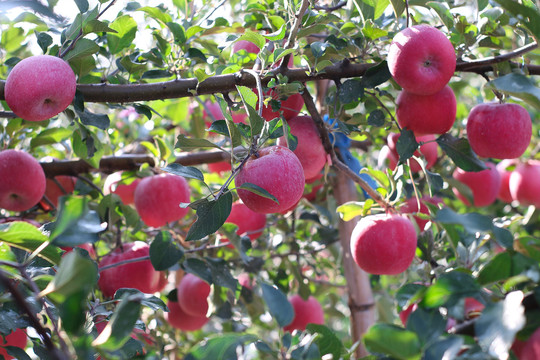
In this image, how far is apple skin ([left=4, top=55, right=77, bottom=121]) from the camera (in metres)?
0.84

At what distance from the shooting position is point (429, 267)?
1.05 meters

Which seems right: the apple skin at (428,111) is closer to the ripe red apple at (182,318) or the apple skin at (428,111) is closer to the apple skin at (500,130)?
the apple skin at (500,130)

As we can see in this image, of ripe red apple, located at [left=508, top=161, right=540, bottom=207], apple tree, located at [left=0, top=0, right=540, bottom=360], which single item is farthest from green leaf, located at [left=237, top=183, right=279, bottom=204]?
ripe red apple, located at [left=508, top=161, right=540, bottom=207]

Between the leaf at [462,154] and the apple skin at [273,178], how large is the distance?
0.39m

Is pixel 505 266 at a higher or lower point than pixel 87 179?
higher

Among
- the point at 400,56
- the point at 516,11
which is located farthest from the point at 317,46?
the point at 516,11

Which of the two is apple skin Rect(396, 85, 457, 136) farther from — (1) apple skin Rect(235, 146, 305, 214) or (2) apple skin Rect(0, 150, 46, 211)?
(2) apple skin Rect(0, 150, 46, 211)

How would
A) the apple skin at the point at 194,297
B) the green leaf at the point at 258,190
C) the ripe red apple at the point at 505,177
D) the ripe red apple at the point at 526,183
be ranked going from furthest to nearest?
the ripe red apple at the point at 505,177
the ripe red apple at the point at 526,183
the apple skin at the point at 194,297
the green leaf at the point at 258,190

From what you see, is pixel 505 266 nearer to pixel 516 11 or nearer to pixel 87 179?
pixel 516 11

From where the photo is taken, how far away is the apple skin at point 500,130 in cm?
101

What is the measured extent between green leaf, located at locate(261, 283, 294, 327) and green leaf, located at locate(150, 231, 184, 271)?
1.40 feet

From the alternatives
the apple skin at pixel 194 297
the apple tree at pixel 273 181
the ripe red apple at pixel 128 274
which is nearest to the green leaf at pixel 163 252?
the apple tree at pixel 273 181

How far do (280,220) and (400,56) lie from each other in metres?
0.78

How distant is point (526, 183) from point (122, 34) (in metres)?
1.47
